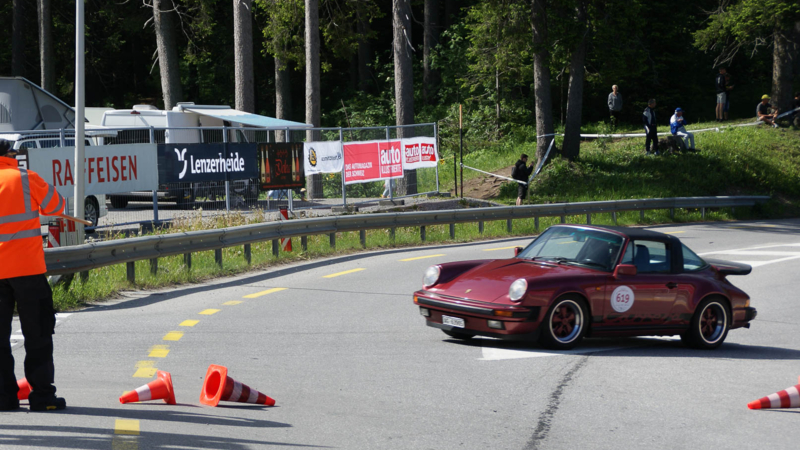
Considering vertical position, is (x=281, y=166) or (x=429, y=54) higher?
(x=429, y=54)

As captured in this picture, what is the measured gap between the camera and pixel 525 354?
8.84m

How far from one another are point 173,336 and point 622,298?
4.62 m

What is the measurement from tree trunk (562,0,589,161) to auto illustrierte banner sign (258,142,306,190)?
11.1 meters

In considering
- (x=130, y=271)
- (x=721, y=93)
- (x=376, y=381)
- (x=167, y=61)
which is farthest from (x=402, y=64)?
(x=376, y=381)

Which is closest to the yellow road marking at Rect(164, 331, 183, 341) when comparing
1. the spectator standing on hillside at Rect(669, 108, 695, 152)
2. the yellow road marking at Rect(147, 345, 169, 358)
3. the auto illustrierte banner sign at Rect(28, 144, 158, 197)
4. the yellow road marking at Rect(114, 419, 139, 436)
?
the yellow road marking at Rect(147, 345, 169, 358)

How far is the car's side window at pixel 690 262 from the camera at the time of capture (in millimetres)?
9789

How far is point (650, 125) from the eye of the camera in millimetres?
29578

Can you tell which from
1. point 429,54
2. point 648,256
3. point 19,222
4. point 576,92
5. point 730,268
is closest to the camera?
point 19,222

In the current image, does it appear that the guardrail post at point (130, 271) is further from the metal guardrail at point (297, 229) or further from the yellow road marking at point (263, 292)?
the yellow road marking at point (263, 292)

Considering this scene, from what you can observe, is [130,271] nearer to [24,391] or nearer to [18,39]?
[24,391]

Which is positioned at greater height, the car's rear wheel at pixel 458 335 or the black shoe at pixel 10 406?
the black shoe at pixel 10 406

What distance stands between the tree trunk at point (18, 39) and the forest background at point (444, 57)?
68 mm

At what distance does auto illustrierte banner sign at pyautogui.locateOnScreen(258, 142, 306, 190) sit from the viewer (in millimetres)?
21234

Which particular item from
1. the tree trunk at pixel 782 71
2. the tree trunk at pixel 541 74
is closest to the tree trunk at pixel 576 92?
the tree trunk at pixel 541 74
